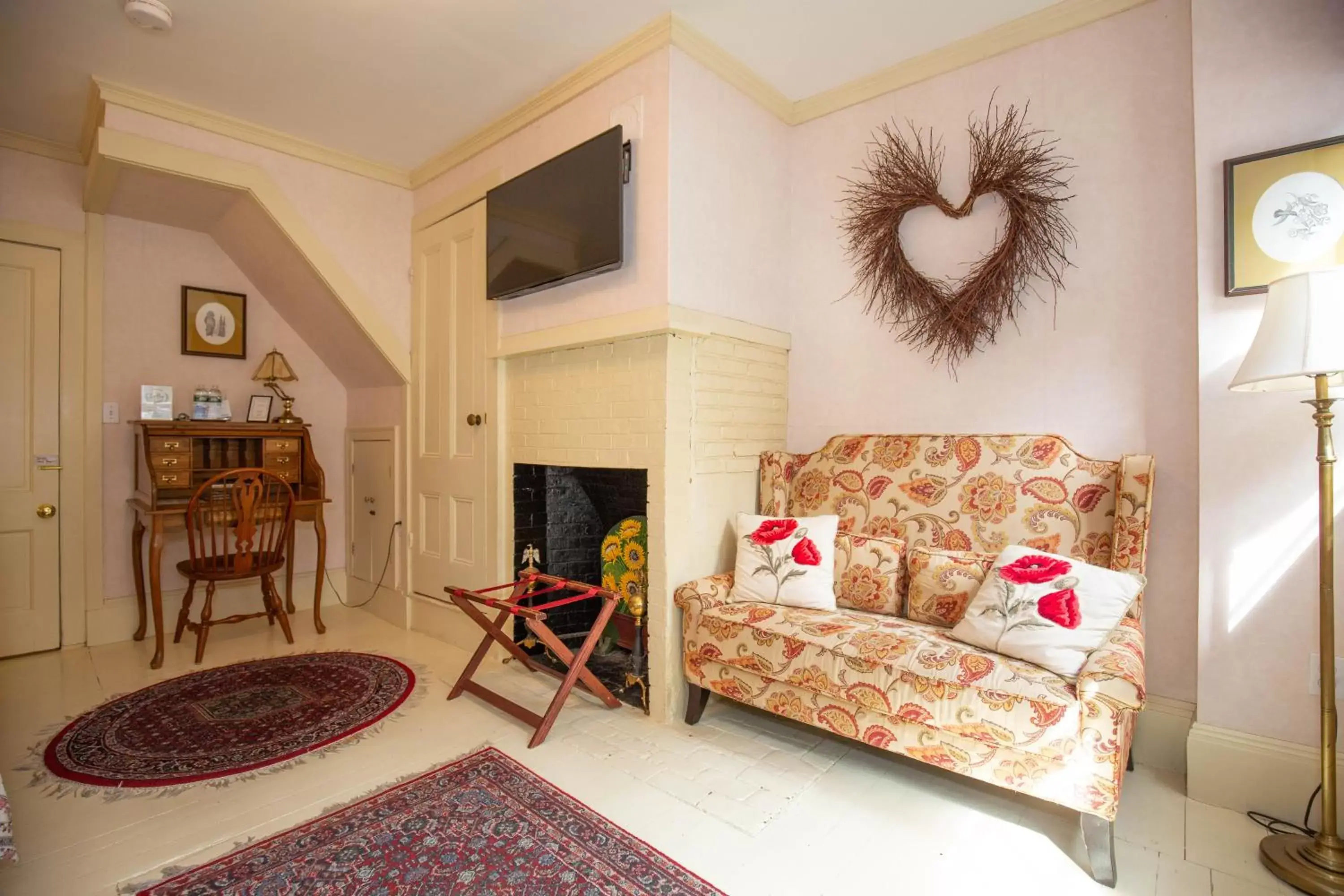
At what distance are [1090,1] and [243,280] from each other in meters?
4.60

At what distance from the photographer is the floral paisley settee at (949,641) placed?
1.64 meters

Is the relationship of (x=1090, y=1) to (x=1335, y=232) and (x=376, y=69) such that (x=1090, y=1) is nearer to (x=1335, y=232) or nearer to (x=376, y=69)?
(x=1335, y=232)

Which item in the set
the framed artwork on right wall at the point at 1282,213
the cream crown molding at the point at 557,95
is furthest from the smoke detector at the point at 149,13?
the framed artwork on right wall at the point at 1282,213

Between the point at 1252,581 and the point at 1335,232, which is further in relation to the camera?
the point at 1252,581

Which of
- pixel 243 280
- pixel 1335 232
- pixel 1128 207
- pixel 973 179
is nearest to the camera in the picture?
pixel 1335 232

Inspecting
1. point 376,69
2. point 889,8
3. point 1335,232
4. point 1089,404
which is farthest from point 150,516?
point 1335,232

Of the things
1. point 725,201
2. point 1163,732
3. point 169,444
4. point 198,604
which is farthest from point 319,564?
point 1163,732

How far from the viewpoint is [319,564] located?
3795mm

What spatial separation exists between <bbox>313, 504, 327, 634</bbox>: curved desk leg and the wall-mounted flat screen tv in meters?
1.83

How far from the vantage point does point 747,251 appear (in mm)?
2855

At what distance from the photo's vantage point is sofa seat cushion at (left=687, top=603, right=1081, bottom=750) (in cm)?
170

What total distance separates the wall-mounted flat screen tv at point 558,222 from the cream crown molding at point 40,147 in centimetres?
237

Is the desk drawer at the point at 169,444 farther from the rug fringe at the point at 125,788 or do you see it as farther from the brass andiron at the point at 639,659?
the brass andiron at the point at 639,659

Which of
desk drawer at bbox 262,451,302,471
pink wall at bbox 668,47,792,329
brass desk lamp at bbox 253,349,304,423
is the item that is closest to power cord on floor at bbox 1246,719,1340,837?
pink wall at bbox 668,47,792,329
